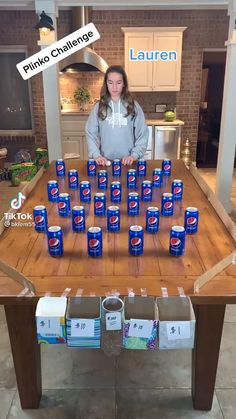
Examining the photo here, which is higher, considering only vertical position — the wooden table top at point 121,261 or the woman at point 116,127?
the woman at point 116,127

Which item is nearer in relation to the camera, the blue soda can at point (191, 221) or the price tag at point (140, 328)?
the price tag at point (140, 328)

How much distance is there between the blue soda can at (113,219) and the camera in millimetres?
1574

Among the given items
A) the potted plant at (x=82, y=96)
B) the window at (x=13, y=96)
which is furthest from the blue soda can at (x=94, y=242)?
the window at (x=13, y=96)

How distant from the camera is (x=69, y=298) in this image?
1161mm

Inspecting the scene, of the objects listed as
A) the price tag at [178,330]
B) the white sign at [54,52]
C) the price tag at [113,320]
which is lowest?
the price tag at [178,330]

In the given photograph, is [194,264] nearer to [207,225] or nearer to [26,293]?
[207,225]

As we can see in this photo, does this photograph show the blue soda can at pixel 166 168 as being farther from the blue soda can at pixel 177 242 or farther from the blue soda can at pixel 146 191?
the blue soda can at pixel 177 242

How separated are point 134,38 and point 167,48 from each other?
49cm

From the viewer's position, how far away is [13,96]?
227 inches

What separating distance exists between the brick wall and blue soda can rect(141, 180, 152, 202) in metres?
4.04

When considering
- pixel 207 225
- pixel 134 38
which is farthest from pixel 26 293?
pixel 134 38

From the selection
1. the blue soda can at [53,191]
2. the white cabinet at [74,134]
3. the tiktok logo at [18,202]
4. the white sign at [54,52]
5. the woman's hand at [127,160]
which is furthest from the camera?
the white cabinet at [74,134]

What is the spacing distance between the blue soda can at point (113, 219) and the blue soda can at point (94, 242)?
0.64 feet

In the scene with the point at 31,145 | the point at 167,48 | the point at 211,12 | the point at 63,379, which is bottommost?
the point at 63,379
